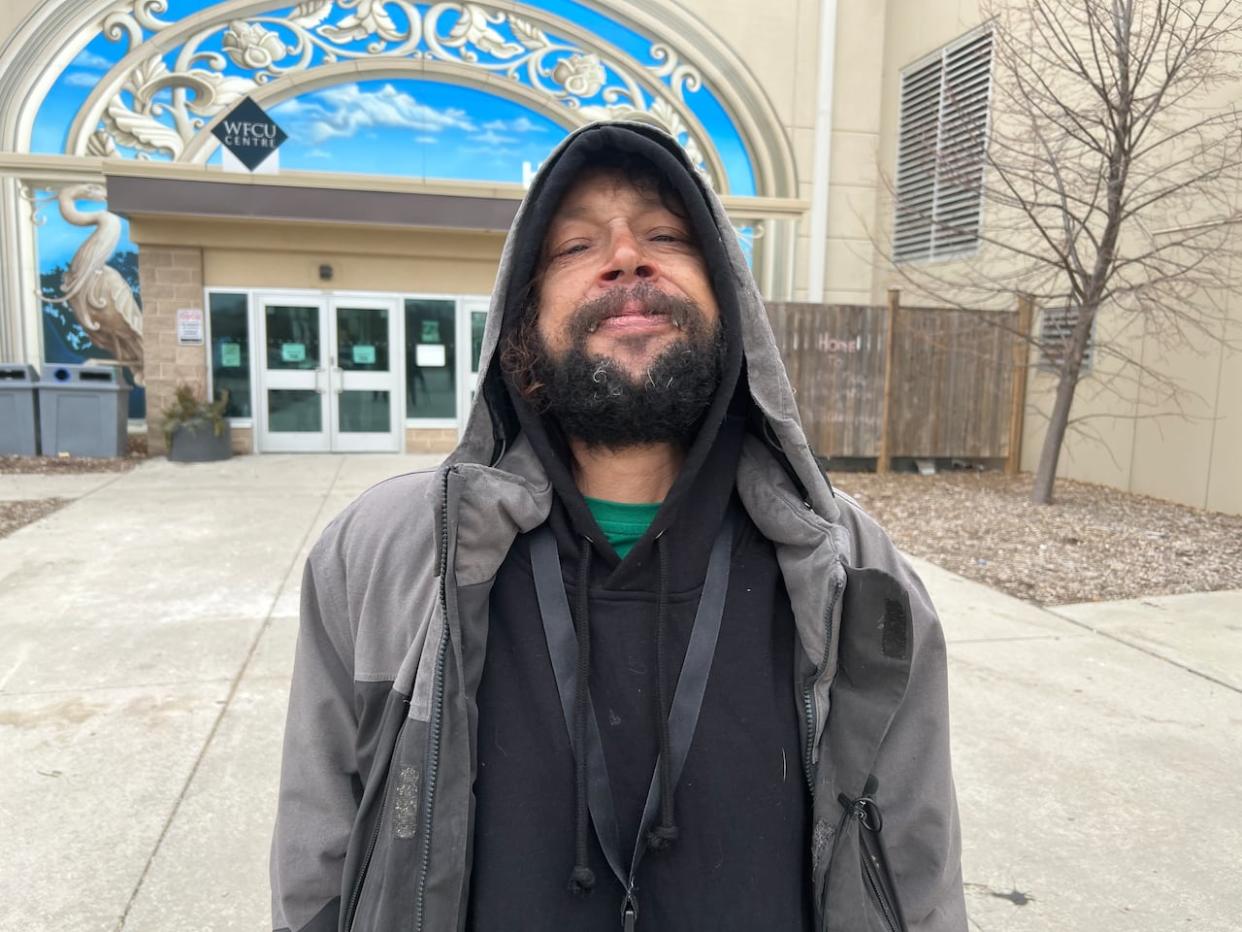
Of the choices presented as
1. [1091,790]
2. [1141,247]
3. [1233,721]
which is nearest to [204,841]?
[1091,790]

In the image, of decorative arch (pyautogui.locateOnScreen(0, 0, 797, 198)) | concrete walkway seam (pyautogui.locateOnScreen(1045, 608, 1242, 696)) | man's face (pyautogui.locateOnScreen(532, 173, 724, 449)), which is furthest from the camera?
decorative arch (pyautogui.locateOnScreen(0, 0, 797, 198))

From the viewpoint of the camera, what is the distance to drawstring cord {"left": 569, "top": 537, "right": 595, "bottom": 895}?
1289 millimetres

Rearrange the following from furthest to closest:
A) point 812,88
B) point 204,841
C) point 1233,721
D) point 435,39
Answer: point 812,88 → point 435,39 → point 1233,721 → point 204,841

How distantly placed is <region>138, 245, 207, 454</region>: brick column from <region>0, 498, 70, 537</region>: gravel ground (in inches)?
150

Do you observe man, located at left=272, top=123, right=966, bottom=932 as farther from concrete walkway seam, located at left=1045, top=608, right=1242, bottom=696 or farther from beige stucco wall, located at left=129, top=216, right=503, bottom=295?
beige stucco wall, located at left=129, top=216, right=503, bottom=295

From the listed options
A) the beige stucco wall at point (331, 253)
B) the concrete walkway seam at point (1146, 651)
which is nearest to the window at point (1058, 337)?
the concrete walkway seam at point (1146, 651)

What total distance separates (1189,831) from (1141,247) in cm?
827

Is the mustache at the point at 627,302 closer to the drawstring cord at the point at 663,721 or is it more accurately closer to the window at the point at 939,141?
the drawstring cord at the point at 663,721

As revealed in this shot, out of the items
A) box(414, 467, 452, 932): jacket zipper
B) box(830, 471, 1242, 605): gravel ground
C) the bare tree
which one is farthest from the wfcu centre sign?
box(414, 467, 452, 932): jacket zipper

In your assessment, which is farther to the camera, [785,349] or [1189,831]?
[785,349]

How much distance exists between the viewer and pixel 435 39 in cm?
1332

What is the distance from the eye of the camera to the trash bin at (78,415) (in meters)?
10.9

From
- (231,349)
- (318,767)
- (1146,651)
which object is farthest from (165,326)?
(318,767)

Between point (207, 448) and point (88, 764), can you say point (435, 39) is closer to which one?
point (207, 448)
